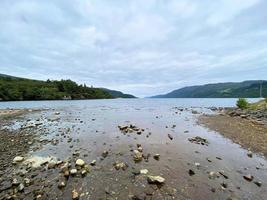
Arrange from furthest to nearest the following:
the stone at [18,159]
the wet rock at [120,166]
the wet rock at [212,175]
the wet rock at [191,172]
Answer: the stone at [18,159], the wet rock at [120,166], the wet rock at [191,172], the wet rock at [212,175]

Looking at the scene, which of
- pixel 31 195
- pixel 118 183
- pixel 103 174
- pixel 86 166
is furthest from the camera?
pixel 86 166

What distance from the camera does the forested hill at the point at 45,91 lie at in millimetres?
118488

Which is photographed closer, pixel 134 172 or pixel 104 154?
pixel 134 172

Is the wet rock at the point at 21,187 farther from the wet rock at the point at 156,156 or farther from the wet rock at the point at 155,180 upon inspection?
the wet rock at the point at 156,156

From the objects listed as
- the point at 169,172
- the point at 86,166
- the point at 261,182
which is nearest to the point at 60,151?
the point at 86,166

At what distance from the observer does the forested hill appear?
4665 inches

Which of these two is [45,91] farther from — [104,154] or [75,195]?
[75,195]

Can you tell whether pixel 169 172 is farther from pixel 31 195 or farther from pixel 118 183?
pixel 31 195

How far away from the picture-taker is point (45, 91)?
435 ft

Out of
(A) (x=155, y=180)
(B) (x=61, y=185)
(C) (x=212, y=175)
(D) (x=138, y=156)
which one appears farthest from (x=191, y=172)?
(B) (x=61, y=185)

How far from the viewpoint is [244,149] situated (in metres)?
12.5

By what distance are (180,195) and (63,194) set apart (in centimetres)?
399

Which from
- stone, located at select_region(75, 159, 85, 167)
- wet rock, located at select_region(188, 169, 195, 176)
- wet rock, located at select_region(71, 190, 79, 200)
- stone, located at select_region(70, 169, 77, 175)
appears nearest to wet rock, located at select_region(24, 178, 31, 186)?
stone, located at select_region(70, 169, 77, 175)

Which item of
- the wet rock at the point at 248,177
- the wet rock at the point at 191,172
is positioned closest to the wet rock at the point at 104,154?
the wet rock at the point at 191,172
